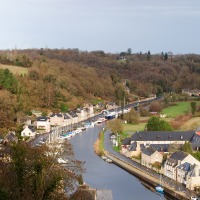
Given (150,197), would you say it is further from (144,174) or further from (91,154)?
(91,154)

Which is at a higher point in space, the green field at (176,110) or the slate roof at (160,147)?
the slate roof at (160,147)

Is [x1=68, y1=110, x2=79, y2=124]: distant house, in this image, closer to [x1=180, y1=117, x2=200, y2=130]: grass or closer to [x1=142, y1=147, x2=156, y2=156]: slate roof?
[x1=180, y1=117, x2=200, y2=130]: grass

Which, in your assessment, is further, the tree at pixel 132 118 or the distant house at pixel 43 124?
the tree at pixel 132 118

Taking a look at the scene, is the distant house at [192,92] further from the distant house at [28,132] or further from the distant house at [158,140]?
the distant house at [158,140]

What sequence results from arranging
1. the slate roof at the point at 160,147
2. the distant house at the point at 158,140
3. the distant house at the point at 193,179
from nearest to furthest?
1. the distant house at the point at 193,179
2. the slate roof at the point at 160,147
3. the distant house at the point at 158,140

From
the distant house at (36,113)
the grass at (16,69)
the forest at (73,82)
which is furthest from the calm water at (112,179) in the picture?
the grass at (16,69)
